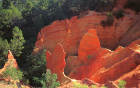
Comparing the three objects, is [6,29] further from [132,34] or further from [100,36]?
[132,34]

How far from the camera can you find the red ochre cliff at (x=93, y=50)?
33.9 ft

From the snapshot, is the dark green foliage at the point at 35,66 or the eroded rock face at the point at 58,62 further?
the dark green foliage at the point at 35,66

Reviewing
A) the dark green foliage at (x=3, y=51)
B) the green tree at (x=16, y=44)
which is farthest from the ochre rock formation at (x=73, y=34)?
the dark green foliage at (x=3, y=51)

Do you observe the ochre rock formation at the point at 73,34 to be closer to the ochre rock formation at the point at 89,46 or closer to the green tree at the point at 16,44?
the green tree at the point at 16,44

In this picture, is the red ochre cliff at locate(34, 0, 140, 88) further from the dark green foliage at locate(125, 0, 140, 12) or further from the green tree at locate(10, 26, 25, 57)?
the dark green foliage at locate(125, 0, 140, 12)

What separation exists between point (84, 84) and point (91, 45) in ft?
18.4

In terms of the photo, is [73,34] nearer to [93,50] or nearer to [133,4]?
[93,50]

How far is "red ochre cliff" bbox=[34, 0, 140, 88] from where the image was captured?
1034 centimetres

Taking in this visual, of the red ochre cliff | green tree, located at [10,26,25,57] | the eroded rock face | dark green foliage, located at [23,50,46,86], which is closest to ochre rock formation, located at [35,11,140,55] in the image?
the red ochre cliff

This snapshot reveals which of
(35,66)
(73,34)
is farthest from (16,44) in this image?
(73,34)

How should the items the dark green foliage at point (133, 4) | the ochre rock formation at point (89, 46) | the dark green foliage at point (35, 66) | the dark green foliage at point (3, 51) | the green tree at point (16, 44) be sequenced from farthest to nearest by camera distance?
the green tree at point (16, 44) < the dark green foliage at point (3, 51) < the dark green foliage at point (35, 66) < the ochre rock formation at point (89, 46) < the dark green foliage at point (133, 4)

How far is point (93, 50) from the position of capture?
44.9 feet

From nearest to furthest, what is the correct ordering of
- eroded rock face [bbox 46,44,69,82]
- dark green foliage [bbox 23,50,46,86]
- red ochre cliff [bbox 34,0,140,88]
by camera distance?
red ochre cliff [bbox 34,0,140,88], eroded rock face [bbox 46,44,69,82], dark green foliage [bbox 23,50,46,86]

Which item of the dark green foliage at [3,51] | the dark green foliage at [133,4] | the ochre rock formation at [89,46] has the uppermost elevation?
the dark green foliage at [133,4]
